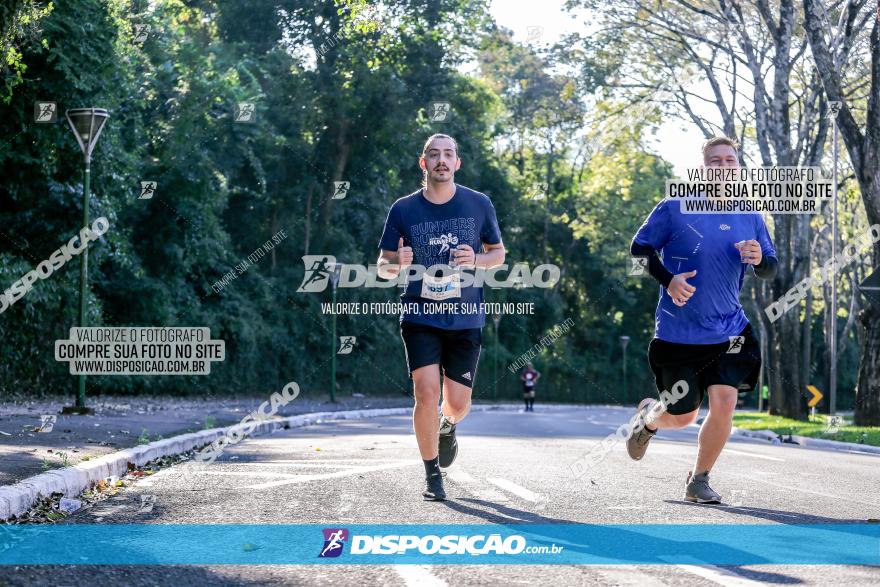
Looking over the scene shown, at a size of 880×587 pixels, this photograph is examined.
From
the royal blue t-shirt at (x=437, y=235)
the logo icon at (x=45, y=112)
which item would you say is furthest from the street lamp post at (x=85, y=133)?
the royal blue t-shirt at (x=437, y=235)

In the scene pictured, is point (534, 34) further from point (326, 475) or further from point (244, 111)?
point (326, 475)

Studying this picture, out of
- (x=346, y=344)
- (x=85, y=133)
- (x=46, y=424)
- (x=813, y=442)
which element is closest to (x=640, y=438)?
(x=46, y=424)

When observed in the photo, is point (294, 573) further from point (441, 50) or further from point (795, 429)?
point (441, 50)

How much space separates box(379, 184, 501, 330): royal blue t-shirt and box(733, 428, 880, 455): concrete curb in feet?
37.4

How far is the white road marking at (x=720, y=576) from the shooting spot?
4.66 meters

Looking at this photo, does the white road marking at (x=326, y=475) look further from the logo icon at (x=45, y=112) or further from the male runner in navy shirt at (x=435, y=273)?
the logo icon at (x=45, y=112)

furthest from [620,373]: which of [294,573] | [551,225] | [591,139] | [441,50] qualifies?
[294,573]

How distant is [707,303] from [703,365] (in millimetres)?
417

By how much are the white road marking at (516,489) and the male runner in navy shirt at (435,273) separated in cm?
66

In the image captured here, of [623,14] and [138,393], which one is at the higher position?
[623,14]

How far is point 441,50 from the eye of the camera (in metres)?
42.4

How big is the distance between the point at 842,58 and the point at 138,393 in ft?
61.2

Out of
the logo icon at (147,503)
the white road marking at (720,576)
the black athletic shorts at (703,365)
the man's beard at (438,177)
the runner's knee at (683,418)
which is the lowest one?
the logo icon at (147,503)

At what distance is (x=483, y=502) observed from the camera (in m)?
7.42
